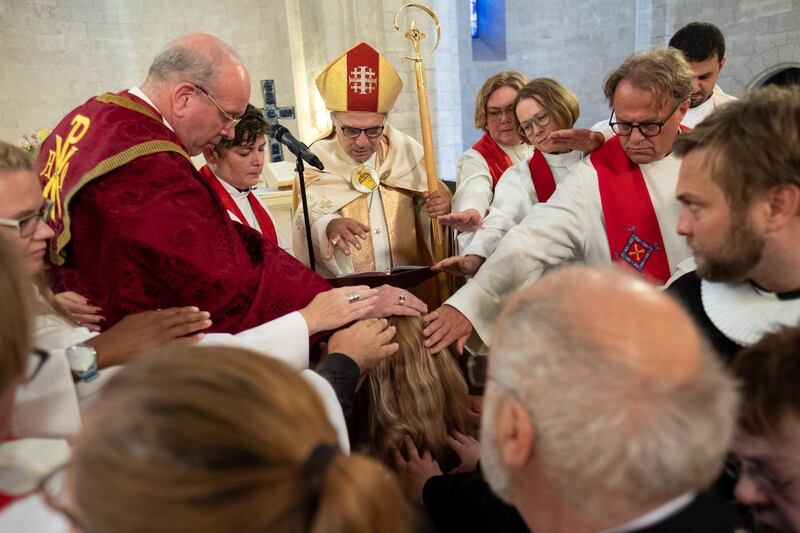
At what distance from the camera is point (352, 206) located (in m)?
3.67

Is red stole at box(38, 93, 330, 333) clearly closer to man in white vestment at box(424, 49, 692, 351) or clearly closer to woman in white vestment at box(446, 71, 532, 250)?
man in white vestment at box(424, 49, 692, 351)

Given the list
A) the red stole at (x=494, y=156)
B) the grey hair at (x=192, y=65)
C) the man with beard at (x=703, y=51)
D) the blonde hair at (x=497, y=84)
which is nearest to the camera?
the grey hair at (x=192, y=65)

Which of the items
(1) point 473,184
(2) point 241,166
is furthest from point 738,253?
(2) point 241,166

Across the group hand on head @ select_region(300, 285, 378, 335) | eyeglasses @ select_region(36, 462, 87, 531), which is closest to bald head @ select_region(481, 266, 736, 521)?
eyeglasses @ select_region(36, 462, 87, 531)

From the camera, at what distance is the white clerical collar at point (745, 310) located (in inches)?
60.7

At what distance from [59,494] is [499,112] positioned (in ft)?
11.5

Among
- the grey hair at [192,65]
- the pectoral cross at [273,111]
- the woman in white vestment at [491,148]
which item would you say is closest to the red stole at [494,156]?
the woman in white vestment at [491,148]

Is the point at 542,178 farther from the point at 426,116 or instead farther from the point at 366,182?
the point at 366,182

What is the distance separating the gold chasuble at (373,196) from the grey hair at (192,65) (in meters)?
1.44

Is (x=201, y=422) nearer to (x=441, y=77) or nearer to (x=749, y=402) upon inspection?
(x=749, y=402)

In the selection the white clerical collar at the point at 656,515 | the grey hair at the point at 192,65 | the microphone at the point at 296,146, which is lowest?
the white clerical collar at the point at 656,515

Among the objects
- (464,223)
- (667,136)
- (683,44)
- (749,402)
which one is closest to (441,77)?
(683,44)

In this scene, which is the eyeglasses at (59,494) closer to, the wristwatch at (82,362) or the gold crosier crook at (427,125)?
the wristwatch at (82,362)

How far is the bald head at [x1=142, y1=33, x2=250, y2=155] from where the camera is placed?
7.15 feet
